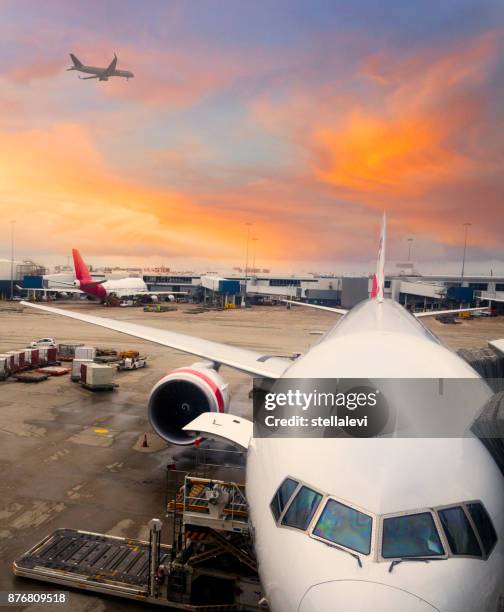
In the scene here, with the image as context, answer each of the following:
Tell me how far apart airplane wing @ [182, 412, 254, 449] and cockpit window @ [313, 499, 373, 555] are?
3.65 m

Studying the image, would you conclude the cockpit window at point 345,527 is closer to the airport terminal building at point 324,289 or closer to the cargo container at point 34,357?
the cargo container at point 34,357

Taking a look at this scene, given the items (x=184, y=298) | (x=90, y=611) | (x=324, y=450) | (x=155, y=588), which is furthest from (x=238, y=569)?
(x=184, y=298)

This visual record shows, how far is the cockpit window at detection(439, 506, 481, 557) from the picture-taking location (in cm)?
428

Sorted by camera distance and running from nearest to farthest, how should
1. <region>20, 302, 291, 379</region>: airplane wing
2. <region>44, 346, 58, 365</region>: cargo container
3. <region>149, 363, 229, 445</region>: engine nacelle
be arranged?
1. <region>20, 302, 291, 379</region>: airplane wing
2. <region>149, 363, 229, 445</region>: engine nacelle
3. <region>44, 346, 58, 365</region>: cargo container

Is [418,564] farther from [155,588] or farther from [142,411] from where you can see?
[142,411]

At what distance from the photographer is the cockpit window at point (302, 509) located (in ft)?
14.9

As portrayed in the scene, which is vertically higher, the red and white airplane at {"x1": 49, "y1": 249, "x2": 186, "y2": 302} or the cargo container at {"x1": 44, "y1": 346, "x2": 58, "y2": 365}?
the red and white airplane at {"x1": 49, "y1": 249, "x2": 186, "y2": 302}

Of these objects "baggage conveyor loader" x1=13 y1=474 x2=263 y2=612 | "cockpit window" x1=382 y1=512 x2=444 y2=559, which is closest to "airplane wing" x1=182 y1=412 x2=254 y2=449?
"baggage conveyor loader" x1=13 y1=474 x2=263 y2=612

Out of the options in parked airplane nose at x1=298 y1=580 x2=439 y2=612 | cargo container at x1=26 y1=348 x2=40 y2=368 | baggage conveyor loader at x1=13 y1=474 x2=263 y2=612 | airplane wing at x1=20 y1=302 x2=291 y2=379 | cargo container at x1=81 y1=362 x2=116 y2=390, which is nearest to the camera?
parked airplane nose at x1=298 y1=580 x2=439 y2=612

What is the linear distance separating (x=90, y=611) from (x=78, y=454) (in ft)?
22.1

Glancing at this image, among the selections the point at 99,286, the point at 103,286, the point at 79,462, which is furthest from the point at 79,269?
the point at 79,462

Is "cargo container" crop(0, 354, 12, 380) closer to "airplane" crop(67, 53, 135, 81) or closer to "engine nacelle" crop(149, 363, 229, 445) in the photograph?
"engine nacelle" crop(149, 363, 229, 445)

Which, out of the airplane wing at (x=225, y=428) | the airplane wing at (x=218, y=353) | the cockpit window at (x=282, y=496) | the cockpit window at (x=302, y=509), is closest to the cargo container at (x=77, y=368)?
the airplane wing at (x=218, y=353)

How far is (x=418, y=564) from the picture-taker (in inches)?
161
